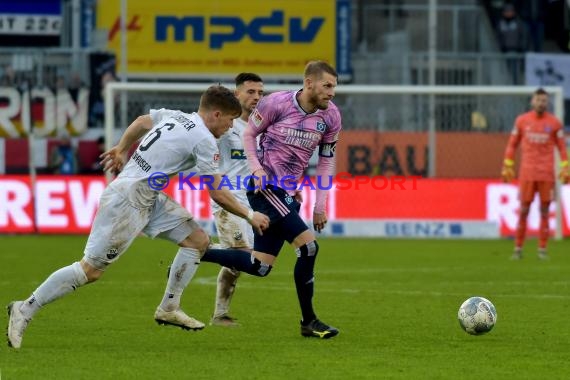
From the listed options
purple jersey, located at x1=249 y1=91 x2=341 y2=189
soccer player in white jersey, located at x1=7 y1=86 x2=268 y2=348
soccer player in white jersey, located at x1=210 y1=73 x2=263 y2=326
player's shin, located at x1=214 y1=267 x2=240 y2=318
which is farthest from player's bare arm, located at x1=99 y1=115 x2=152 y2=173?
player's shin, located at x1=214 y1=267 x2=240 y2=318

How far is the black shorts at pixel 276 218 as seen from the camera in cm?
1034

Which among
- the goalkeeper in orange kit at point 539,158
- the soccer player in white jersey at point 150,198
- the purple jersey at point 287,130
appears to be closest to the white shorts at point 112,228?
the soccer player in white jersey at point 150,198

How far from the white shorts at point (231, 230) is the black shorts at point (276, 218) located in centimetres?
114

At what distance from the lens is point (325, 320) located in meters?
11.5

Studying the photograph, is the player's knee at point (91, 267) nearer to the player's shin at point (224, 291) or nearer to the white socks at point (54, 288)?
the white socks at point (54, 288)

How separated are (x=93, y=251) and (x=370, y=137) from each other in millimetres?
15131

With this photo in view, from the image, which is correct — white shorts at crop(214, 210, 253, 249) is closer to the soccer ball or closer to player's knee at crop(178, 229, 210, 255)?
player's knee at crop(178, 229, 210, 255)

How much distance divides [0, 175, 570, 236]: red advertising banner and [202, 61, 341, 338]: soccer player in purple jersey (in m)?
12.1

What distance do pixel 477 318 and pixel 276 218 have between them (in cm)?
166

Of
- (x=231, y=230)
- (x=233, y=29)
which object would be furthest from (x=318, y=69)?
(x=233, y=29)

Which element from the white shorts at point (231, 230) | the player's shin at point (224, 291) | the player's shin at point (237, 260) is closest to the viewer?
the player's shin at point (237, 260)

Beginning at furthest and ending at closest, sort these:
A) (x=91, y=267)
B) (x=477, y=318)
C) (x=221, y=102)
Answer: (x=477, y=318) → (x=221, y=102) → (x=91, y=267)

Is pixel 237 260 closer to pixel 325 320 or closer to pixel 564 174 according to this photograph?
pixel 325 320

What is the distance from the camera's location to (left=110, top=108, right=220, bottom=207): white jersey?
31.3ft
